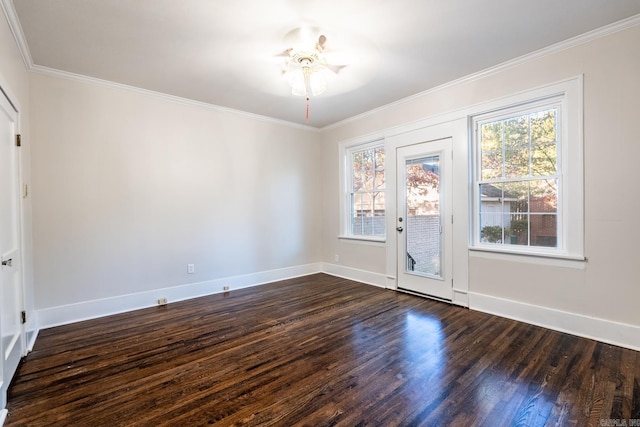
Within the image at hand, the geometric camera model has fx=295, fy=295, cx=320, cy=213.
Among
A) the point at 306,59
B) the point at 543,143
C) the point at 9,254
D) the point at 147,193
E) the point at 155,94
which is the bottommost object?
the point at 9,254

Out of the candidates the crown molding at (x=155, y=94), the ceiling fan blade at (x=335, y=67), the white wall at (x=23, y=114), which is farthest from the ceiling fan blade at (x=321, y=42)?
the white wall at (x=23, y=114)

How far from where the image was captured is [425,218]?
404cm

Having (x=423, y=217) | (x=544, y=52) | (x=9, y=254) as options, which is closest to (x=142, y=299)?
(x=9, y=254)

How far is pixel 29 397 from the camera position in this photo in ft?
6.35

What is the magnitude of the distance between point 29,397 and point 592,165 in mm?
4756

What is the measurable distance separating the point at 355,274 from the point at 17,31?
4753 millimetres

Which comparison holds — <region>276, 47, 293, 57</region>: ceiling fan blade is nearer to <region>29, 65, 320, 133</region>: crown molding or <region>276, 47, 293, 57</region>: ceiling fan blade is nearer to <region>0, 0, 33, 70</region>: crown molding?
<region>29, 65, 320, 133</region>: crown molding

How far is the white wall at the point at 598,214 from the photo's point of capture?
2502mm

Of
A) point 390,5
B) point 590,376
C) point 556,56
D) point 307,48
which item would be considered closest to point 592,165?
point 556,56

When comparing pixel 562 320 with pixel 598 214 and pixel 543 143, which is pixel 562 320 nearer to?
pixel 598 214

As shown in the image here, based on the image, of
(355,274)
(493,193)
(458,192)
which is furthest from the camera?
(355,274)

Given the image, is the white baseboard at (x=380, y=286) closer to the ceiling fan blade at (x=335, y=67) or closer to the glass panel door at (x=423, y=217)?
the glass panel door at (x=423, y=217)

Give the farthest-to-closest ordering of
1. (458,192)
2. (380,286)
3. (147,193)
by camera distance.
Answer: (380,286) → (147,193) → (458,192)

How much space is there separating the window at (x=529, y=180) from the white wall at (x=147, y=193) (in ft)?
9.83
